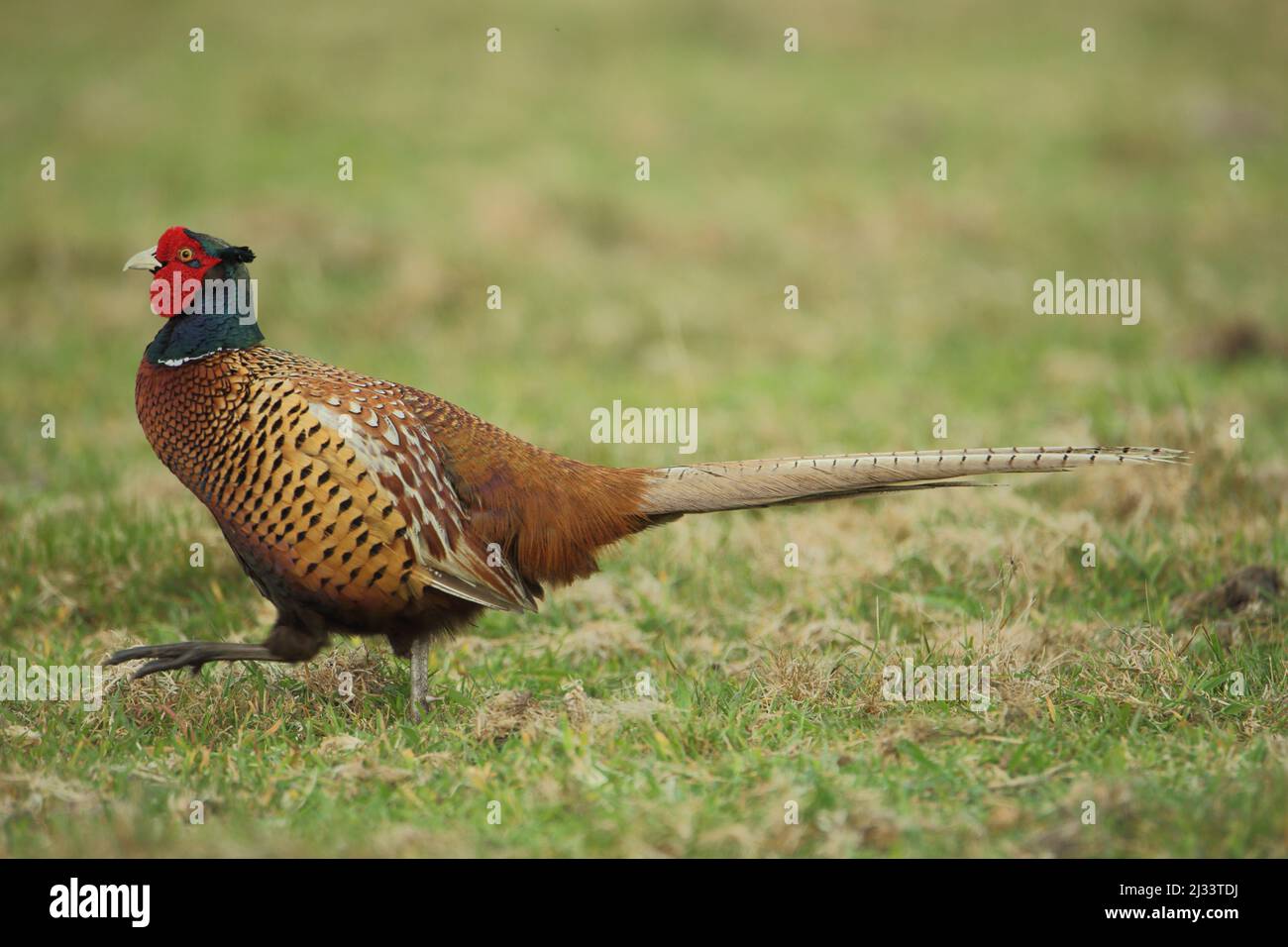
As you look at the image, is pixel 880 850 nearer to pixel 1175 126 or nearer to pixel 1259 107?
pixel 1175 126

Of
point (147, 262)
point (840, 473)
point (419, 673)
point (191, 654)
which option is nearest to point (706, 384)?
point (840, 473)

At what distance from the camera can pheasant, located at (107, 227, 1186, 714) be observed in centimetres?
385

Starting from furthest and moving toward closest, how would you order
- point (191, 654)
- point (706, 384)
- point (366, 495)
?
1. point (706, 384)
2. point (191, 654)
3. point (366, 495)

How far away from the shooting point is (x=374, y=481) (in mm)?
3855

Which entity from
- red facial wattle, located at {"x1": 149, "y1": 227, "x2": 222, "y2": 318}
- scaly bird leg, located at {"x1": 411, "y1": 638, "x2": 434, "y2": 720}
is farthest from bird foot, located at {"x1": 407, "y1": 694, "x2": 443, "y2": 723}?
red facial wattle, located at {"x1": 149, "y1": 227, "x2": 222, "y2": 318}

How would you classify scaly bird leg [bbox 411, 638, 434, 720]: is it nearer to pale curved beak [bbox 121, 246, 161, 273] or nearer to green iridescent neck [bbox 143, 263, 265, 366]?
green iridescent neck [bbox 143, 263, 265, 366]

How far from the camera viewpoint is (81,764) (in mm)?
3717

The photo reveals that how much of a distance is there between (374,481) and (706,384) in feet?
14.1

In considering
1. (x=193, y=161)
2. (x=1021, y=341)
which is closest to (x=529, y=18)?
(x=193, y=161)

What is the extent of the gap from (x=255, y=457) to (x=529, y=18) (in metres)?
12.0

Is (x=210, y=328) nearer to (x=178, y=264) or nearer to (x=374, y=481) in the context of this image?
(x=178, y=264)

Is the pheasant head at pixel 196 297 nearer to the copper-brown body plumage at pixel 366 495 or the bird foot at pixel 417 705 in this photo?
the copper-brown body plumage at pixel 366 495

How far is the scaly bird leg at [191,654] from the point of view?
401cm

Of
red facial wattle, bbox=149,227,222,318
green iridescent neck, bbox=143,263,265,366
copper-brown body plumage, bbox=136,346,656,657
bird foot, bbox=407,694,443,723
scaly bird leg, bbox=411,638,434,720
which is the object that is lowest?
bird foot, bbox=407,694,443,723
